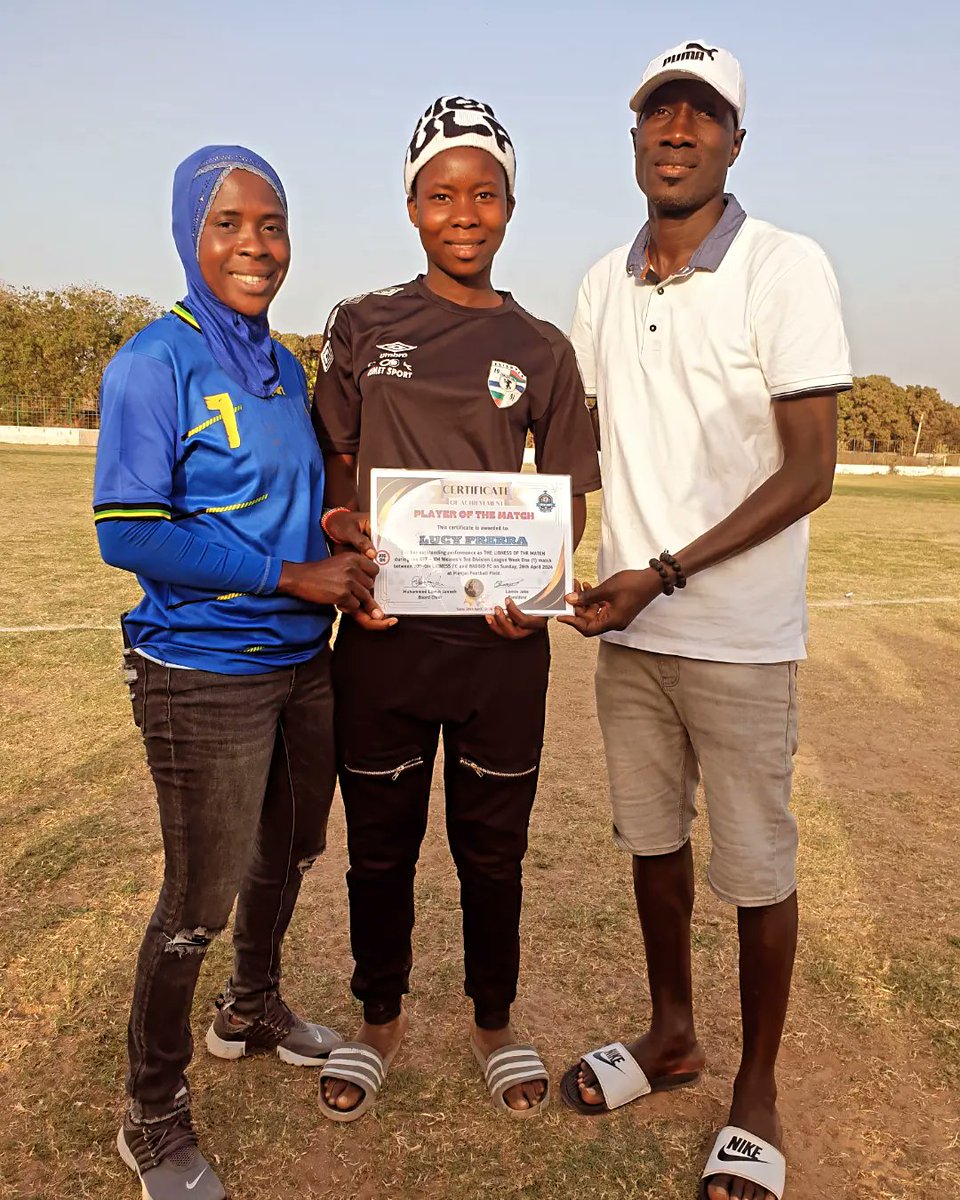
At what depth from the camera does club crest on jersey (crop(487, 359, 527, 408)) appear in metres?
2.59

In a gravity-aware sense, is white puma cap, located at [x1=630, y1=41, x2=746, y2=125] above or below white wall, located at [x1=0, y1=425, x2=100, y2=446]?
above

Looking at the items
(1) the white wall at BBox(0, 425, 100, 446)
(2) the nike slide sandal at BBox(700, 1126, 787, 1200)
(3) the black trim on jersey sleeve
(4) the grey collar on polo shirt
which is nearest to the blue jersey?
(3) the black trim on jersey sleeve

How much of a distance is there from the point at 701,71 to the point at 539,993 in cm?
273

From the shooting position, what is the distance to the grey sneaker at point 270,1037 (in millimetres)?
2975

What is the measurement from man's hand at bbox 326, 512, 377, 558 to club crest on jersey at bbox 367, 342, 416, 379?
359 millimetres

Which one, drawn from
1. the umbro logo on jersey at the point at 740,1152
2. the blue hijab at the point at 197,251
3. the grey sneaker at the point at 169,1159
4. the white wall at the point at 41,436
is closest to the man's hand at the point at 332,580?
the blue hijab at the point at 197,251

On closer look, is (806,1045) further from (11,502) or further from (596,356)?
(11,502)

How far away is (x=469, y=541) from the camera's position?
2.59 m

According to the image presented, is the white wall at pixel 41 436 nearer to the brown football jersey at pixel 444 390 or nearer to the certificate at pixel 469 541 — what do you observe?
the brown football jersey at pixel 444 390

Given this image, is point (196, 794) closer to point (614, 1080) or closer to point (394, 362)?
point (394, 362)

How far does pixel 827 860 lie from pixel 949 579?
31.6ft

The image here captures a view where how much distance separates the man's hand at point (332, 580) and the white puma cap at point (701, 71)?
135cm

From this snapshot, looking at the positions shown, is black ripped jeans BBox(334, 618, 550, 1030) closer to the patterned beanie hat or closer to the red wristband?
the red wristband

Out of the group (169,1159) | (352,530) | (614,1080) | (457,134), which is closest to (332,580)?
(352,530)
